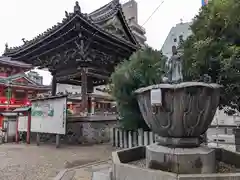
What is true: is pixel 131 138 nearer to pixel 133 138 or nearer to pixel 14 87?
pixel 133 138

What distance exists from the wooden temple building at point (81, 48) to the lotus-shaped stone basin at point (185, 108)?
250 inches

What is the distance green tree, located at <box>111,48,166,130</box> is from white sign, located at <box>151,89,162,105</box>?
2.73 m

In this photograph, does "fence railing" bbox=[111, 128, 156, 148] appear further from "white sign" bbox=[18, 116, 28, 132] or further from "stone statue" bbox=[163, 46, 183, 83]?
"white sign" bbox=[18, 116, 28, 132]

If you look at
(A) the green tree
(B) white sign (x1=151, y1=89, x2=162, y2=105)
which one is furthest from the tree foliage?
(B) white sign (x1=151, y1=89, x2=162, y2=105)

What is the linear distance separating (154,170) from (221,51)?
3.30 meters

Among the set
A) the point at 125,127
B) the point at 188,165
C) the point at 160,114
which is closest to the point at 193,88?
the point at 160,114

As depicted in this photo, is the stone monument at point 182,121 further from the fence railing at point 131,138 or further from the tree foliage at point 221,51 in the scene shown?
the fence railing at point 131,138

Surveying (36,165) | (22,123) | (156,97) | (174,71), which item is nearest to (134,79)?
(174,71)

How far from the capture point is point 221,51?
4559 mm

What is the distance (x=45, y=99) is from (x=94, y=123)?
244 cm

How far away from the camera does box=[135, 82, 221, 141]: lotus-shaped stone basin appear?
10.2 feet

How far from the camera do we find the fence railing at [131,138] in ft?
20.7

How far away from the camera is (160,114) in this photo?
322 centimetres

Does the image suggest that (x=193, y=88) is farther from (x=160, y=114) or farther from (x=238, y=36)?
(x=238, y=36)
